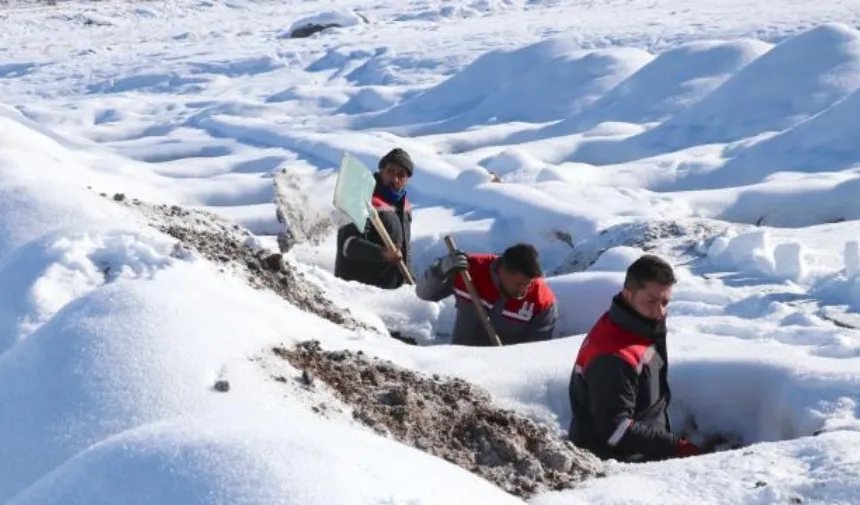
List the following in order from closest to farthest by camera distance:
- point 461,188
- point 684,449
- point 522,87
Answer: point 684,449, point 461,188, point 522,87

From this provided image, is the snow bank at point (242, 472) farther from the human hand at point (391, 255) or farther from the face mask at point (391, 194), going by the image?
the face mask at point (391, 194)

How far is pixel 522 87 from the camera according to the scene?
45.5ft

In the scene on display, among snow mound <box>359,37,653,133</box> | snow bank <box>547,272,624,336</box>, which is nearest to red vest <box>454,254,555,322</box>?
snow bank <box>547,272,624,336</box>

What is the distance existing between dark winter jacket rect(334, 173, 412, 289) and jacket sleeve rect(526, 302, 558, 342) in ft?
4.27

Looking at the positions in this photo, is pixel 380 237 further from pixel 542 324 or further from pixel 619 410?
pixel 619 410

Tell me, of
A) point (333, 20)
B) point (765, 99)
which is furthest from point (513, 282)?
point (333, 20)

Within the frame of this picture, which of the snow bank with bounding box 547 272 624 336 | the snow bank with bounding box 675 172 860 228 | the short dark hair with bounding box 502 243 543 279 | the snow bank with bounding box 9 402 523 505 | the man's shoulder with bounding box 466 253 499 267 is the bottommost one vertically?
the snow bank with bounding box 675 172 860 228

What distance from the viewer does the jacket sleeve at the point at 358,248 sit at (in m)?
6.59

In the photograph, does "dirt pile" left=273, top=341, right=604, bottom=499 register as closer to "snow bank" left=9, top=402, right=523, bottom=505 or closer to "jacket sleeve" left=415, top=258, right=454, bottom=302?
"snow bank" left=9, top=402, right=523, bottom=505

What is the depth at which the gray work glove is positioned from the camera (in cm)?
557

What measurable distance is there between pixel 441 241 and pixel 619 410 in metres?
4.55

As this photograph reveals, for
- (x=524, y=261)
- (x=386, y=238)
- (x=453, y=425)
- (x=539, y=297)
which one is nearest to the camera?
(x=453, y=425)

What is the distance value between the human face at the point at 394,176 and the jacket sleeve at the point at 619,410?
268 cm

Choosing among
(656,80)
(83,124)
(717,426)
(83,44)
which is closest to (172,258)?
(717,426)
